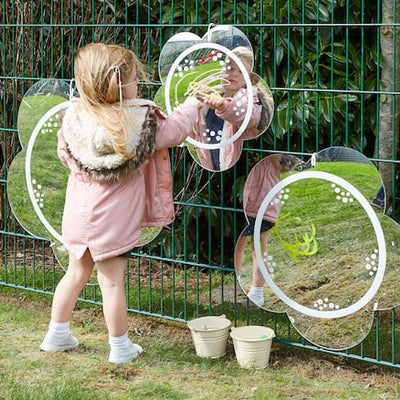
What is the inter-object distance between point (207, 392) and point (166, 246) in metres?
2.24

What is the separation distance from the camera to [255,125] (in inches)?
176

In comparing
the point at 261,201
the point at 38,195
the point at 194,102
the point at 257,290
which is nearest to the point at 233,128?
the point at 194,102

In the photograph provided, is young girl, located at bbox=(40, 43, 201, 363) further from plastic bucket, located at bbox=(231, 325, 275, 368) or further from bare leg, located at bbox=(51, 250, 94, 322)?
plastic bucket, located at bbox=(231, 325, 275, 368)

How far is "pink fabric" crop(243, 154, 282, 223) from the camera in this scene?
443cm

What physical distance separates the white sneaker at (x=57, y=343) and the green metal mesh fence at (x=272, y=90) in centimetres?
54

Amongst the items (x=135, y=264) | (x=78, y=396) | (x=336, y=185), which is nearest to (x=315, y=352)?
(x=336, y=185)

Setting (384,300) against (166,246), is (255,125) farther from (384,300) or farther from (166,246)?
(166,246)

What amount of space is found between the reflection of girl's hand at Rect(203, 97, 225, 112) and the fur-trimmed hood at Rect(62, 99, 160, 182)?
0.88ft

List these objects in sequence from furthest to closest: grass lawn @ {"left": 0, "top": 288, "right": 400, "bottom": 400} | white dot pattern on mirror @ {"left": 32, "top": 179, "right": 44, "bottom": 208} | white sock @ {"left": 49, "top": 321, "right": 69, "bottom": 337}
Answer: white dot pattern on mirror @ {"left": 32, "top": 179, "right": 44, "bottom": 208} < white sock @ {"left": 49, "top": 321, "right": 69, "bottom": 337} < grass lawn @ {"left": 0, "top": 288, "right": 400, "bottom": 400}

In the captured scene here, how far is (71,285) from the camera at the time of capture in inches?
183

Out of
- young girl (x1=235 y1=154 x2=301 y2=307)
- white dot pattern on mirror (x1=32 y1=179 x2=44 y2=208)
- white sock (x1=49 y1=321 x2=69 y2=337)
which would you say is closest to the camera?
young girl (x1=235 y1=154 x2=301 y2=307)

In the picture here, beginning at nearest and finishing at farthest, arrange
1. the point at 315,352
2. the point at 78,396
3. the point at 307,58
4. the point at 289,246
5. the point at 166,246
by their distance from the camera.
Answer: the point at 78,396 < the point at 289,246 < the point at 315,352 < the point at 307,58 < the point at 166,246

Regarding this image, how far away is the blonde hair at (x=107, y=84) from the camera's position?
4258 millimetres

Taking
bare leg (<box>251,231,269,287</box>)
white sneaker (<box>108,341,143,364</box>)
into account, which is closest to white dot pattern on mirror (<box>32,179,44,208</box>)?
white sneaker (<box>108,341,143,364</box>)
